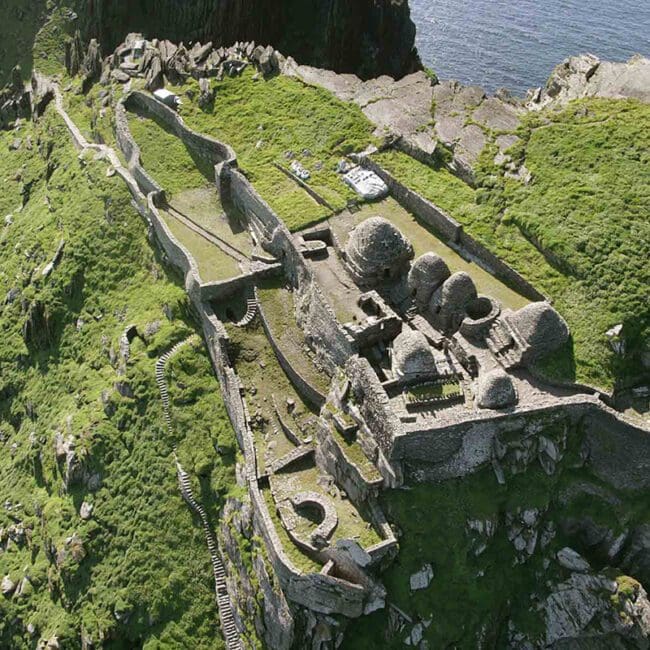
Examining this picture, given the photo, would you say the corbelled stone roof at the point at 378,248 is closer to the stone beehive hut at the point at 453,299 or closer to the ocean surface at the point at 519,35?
the stone beehive hut at the point at 453,299

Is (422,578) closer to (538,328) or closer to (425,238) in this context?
(538,328)

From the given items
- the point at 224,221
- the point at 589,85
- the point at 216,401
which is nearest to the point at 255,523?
the point at 216,401

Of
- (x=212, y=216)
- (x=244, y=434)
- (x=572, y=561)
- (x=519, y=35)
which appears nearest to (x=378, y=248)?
(x=244, y=434)

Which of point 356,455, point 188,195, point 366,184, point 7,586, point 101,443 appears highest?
point 366,184

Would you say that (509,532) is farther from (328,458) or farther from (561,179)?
(561,179)

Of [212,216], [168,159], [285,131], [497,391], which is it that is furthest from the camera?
[168,159]

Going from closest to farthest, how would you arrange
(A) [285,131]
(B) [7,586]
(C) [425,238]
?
(B) [7,586] < (C) [425,238] < (A) [285,131]

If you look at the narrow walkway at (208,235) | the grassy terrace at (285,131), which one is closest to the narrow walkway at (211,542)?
the narrow walkway at (208,235)

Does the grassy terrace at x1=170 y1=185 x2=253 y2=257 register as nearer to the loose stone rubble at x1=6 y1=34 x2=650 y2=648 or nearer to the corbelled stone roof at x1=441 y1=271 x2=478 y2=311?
the loose stone rubble at x1=6 y1=34 x2=650 y2=648

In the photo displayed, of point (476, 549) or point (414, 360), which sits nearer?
point (476, 549)
